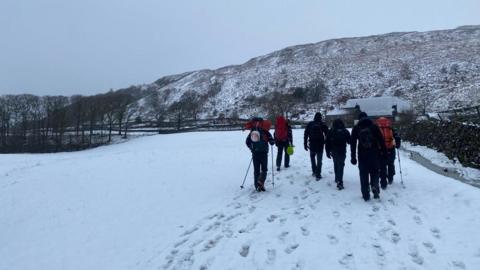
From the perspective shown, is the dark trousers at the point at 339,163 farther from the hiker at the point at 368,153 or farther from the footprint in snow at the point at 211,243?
the footprint in snow at the point at 211,243

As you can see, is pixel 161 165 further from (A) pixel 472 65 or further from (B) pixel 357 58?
(B) pixel 357 58

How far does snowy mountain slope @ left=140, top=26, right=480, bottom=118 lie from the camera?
78.5 m

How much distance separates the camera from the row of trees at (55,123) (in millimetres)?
50850

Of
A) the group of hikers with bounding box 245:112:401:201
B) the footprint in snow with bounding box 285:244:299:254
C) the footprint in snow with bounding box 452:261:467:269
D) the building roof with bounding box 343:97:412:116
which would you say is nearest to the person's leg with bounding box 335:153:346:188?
the group of hikers with bounding box 245:112:401:201

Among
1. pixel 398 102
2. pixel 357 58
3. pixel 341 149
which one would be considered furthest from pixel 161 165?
pixel 357 58

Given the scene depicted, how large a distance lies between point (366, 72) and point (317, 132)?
90911mm

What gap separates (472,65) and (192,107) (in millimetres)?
63733

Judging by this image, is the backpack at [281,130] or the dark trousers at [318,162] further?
the backpack at [281,130]

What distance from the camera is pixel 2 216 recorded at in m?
9.82

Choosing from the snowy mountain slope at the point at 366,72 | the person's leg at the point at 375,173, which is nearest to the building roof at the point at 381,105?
the snowy mountain slope at the point at 366,72

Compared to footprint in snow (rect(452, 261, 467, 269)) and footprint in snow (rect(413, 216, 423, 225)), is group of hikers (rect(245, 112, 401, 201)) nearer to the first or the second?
footprint in snow (rect(413, 216, 423, 225))

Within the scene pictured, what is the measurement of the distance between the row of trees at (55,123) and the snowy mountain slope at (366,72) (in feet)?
→ 113

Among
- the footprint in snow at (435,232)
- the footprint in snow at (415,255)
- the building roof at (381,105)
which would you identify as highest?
the building roof at (381,105)

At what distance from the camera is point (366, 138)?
820cm
